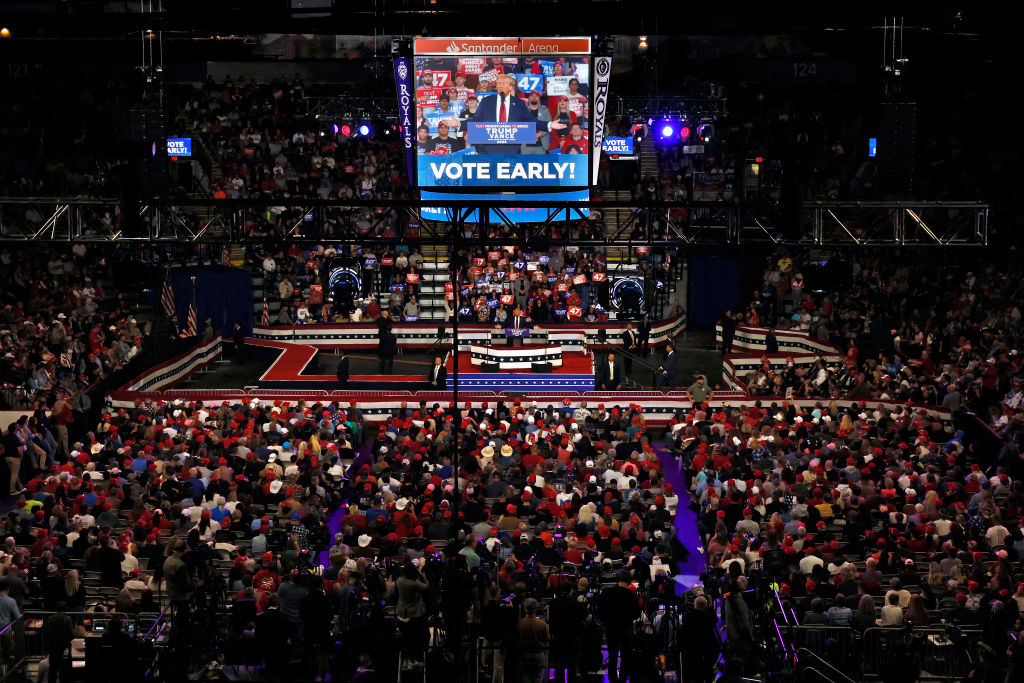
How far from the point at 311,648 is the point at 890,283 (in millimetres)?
21180

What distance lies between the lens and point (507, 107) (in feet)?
78.5

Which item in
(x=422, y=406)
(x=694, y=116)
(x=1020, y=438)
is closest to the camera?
(x=1020, y=438)

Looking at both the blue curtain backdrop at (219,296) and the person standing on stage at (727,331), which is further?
the blue curtain backdrop at (219,296)

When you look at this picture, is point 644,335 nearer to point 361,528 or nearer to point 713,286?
point 713,286

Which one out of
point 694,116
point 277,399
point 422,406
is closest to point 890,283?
point 694,116

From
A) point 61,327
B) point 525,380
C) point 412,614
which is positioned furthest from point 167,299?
point 412,614

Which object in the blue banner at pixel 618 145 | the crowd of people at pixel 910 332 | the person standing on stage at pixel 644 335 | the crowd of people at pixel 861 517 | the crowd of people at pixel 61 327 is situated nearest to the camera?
the crowd of people at pixel 861 517

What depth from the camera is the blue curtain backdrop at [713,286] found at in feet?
115

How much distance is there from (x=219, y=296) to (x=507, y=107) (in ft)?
37.7

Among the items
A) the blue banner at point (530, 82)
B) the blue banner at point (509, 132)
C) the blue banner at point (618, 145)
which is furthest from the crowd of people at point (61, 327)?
the blue banner at point (618, 145)

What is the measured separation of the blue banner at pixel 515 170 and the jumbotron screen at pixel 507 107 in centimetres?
2

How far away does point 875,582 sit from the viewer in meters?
16.3

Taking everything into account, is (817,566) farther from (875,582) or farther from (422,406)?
(422,406)

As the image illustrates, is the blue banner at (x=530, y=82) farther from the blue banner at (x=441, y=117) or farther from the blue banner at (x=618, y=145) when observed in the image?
the blue banner at (x=618, y=145)
